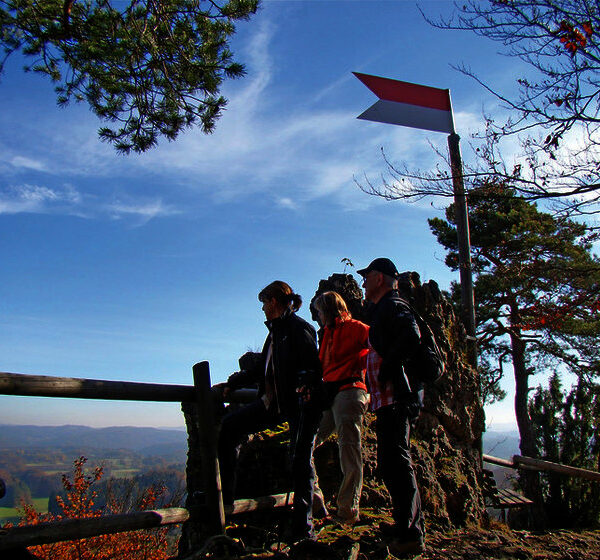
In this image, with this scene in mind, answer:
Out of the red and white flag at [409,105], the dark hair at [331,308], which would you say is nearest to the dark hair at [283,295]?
the dark hair at [331,308]

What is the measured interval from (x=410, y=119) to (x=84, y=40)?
4.54 metres

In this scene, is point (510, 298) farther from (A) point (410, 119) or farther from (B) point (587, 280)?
(A) point (410, 119)

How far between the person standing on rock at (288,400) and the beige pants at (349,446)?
31cm

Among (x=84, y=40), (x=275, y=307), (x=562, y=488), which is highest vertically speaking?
(x=84, y=40)

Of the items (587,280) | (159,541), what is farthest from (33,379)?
(159,541)

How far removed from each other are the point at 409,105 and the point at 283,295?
166 inches

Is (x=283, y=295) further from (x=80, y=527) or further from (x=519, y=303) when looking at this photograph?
(x=519, y=303)

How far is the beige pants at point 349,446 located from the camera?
13.2ft

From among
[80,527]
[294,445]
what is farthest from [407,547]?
[80,527]

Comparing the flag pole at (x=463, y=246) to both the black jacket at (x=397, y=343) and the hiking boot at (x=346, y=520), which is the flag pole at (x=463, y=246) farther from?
the hiking boot at (x=346, y=520)

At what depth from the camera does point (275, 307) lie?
4109 millimetres

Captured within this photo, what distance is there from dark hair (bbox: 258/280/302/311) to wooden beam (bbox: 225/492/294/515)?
1.53 m

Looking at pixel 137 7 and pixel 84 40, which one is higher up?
pixel 137 7

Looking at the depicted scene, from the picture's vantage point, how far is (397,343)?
144 inches
